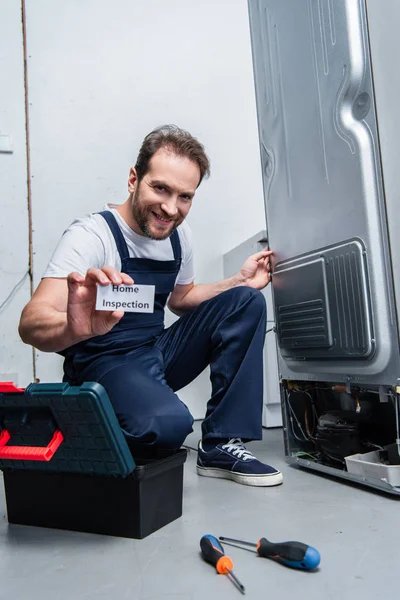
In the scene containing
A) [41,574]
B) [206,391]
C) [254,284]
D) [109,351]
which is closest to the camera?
[41,574]

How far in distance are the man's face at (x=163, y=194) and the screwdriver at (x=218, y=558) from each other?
2.69 feet

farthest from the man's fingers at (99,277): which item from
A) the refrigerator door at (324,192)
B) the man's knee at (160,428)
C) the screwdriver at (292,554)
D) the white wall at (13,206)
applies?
the white wall at (13,206)

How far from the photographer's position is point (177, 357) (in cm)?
153

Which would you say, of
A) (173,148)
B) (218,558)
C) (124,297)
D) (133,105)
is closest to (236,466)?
(218,558)

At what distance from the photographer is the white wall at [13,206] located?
7.63 feet

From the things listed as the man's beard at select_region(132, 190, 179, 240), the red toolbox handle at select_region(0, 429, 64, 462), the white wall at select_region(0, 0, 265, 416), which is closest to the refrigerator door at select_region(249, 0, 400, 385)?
the man's beard at select_region(132, 190, 179, 240)

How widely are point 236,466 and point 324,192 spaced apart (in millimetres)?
746

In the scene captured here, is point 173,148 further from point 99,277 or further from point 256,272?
point 99,277

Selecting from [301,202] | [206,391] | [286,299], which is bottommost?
[206,391]

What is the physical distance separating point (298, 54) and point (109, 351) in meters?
0.94

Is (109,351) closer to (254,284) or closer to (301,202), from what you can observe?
(254,284)

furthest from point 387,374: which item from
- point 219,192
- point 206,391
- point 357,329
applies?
point 219,192

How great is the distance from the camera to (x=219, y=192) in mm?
2654

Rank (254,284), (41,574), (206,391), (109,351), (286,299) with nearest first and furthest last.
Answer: (41,574), (109,351), (286,299), (254,284), (206,391)
